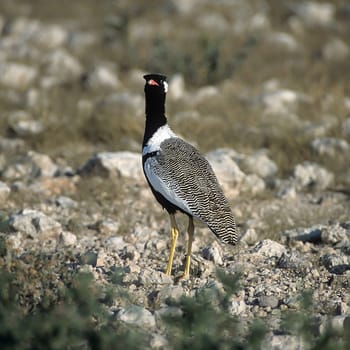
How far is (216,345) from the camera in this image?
323 centimetres

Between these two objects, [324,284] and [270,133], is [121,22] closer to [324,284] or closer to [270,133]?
[270,133]

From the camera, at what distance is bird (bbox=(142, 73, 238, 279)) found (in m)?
4.75

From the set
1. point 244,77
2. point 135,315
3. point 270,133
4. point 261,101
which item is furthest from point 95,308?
point 244,77

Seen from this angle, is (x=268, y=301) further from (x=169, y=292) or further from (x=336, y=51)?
(x=336, y=51)

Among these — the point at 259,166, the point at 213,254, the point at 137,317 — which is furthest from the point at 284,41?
the point at 137,317

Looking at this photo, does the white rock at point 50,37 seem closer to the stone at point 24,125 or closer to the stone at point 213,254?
the stone at point 24,125

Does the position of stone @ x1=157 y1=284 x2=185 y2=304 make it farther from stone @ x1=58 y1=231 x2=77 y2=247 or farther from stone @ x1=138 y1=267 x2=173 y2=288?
stone @ x1=58 y1=231 x2=77 y2=247

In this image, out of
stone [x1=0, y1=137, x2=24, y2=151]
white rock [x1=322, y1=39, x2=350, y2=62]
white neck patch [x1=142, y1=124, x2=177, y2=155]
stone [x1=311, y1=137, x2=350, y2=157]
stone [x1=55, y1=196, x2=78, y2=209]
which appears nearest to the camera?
white neck patch [x1=142, y1=124, x2=177, y2=155]

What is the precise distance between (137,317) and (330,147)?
475 cm

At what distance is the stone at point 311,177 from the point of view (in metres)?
7.45

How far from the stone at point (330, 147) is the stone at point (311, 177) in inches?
16.4

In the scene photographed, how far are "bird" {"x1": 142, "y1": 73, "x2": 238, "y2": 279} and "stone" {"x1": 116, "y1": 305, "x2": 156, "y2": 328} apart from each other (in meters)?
0.96

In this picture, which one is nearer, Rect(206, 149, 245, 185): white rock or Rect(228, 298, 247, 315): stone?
Rect(228, 298, 247, 315): stone

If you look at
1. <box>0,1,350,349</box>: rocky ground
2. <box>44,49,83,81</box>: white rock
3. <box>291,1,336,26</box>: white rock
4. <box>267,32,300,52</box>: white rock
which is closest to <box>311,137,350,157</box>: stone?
<box>0,1,350,349</box>: rocky ground
